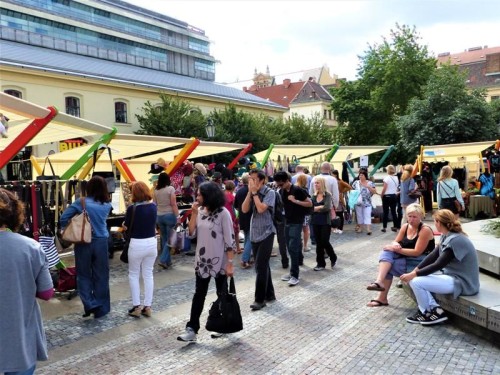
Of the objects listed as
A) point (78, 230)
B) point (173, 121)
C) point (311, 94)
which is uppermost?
point (311, 94)

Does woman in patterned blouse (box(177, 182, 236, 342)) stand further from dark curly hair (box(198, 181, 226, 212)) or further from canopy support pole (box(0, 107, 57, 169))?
canopy support pole (box(0, 107, 57, 169))

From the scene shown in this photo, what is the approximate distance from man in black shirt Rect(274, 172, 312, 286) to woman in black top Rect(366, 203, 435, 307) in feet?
4.36

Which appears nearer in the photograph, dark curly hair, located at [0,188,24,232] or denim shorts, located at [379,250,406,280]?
dark curly hair, located at [0,188,24,232]

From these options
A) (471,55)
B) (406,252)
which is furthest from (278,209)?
(471,55)

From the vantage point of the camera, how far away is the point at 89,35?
4775 cm

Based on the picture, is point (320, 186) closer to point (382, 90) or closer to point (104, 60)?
point (382, 90)

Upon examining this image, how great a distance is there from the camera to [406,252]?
5590mm

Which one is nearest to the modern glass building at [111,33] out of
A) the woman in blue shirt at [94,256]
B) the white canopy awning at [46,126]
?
the white canopy awning at [46,126]

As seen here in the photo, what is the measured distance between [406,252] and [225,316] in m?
2.47

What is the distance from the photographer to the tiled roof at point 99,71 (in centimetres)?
2844

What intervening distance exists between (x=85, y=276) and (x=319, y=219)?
382 centimetres

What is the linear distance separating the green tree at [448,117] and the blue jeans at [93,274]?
73.3ft

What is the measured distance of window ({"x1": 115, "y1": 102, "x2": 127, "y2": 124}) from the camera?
32469 millimetres

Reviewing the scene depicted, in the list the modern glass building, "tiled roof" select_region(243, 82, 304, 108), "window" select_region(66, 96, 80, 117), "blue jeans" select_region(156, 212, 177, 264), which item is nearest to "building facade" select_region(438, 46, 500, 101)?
"tiled roof" select_region(243, 82, 304, 108)
